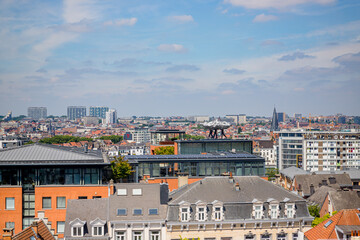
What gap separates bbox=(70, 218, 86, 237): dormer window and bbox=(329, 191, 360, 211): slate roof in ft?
112

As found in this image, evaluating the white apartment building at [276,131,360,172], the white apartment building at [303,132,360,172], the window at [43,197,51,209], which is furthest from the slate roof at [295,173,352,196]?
the white apartment building at [303,132,360,172]

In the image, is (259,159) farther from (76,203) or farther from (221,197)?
(76,203)

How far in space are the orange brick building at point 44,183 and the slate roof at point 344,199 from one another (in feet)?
97.9

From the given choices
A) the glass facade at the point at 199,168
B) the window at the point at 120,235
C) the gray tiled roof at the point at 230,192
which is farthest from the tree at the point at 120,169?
the window at the point at 120,235

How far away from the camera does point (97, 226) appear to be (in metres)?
44.6

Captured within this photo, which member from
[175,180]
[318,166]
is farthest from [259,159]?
[318,166]

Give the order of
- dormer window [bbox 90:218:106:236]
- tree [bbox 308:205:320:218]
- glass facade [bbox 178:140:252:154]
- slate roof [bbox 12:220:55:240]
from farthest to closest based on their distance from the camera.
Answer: glass facade [bbox 178:140:252:154]
tree [bbox 308:205:320:218]
dormer window [bbox 90:218:106:236]
slate roof [bbox 12:220:55:240]

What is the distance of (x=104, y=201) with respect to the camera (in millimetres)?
46875

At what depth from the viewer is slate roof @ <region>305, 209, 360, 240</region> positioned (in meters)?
45.0

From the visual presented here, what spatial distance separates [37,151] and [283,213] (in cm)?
2839

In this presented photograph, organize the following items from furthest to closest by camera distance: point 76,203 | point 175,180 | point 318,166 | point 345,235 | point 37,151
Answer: point 318,166, point 175,180, point 37,151, point 76,203, point 345,235

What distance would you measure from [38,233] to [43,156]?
1577cm

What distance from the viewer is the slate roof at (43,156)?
5400 cm

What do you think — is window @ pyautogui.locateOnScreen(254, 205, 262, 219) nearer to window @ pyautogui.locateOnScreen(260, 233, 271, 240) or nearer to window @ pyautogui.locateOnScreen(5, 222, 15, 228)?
window @ pyautogui.locateOnScreen(260, 233, 271, 240)
